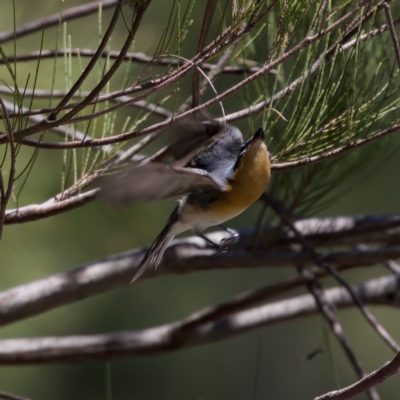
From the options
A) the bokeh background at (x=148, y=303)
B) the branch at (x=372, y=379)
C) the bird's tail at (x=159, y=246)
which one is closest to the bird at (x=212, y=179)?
the bird's tail at (x=159, y=246)

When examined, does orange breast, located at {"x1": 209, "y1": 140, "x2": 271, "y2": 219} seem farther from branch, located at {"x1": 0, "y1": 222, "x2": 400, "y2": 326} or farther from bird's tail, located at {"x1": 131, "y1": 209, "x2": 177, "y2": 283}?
branch, located at {"x1": 0, "y1": 222, "x2": 400, "y2": 326}

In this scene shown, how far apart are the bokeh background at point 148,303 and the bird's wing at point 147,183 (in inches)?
26.7

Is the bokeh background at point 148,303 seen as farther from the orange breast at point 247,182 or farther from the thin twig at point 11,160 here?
the thin twig at point 11,160

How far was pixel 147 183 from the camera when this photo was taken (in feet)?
2.24

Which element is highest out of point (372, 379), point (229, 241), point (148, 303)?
point (148, 303)

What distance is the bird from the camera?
0.79 metres

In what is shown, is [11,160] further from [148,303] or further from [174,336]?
[148,303]

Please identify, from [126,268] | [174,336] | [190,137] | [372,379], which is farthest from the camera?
[174,336]

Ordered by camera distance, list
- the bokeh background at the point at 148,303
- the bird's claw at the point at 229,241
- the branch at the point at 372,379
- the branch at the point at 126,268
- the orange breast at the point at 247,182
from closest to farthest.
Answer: the branch at the point at 372,379
the orange breast at the point at 247,182
the bird's claw at the point at 229,241
the branch at the point at 126,268
the bokeh background at the point at 148,303

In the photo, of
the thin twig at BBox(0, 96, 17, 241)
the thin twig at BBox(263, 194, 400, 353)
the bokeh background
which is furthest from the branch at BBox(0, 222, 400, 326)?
the thin twig at BBox(0, 96, 17, 241)

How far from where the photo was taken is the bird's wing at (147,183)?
63 centimetres

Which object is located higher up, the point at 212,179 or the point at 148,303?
the point at 148,303

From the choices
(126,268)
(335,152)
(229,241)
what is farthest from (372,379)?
(126,268)

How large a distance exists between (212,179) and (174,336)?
62cm
